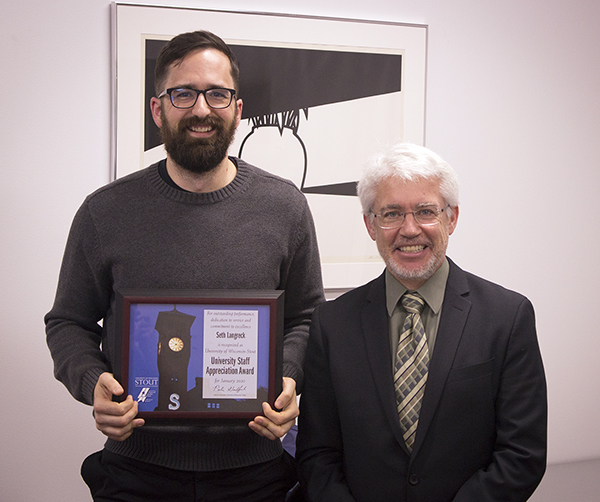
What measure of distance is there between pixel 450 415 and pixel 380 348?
0.23m

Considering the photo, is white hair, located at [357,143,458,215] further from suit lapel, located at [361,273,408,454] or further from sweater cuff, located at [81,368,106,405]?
sweater cuff, located at [81,368,106,405]

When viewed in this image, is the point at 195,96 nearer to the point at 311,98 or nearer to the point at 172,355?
the point at 172,355

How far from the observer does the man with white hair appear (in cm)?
139

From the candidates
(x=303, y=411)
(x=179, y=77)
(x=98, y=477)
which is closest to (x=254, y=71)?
(x=179, y=77)

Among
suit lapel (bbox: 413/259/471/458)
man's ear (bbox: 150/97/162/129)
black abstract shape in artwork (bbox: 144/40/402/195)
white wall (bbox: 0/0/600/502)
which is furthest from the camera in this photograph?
black abstract shape in artwork (bbox: 144/40/402/195)

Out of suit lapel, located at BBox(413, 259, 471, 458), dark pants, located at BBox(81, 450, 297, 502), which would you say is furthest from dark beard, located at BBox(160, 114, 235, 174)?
A: dark pants, located at BBox(81, 450, 297, 502)

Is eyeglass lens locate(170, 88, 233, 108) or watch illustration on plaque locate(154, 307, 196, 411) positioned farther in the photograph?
eyeglass lens locate(170, 88, 233, 108)

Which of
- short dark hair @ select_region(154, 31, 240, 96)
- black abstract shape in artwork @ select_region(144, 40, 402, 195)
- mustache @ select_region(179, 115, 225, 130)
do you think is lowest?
mustache @ select_region(179, 115, 225, 130)

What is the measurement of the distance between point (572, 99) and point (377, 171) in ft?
6.69

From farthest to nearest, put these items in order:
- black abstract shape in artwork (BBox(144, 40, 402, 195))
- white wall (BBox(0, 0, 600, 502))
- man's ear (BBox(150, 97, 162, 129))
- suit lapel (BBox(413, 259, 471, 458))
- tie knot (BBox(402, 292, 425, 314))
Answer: black abstract shape in artwork (BBox(144, 40, 402, 195)), white wall (BBox(0, 0, 600, 502)), man's ear (BBox(150, 97, 162, 129)), tie knot (BBox(402, 292, 425, 314)), suit lapel (BBox(413, 259, 471, 458))

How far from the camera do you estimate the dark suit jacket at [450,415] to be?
1389 mm

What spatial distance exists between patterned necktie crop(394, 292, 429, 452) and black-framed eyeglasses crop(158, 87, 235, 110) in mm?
806

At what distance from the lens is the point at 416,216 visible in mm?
1466

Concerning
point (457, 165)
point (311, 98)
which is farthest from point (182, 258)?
point (457, 165)
